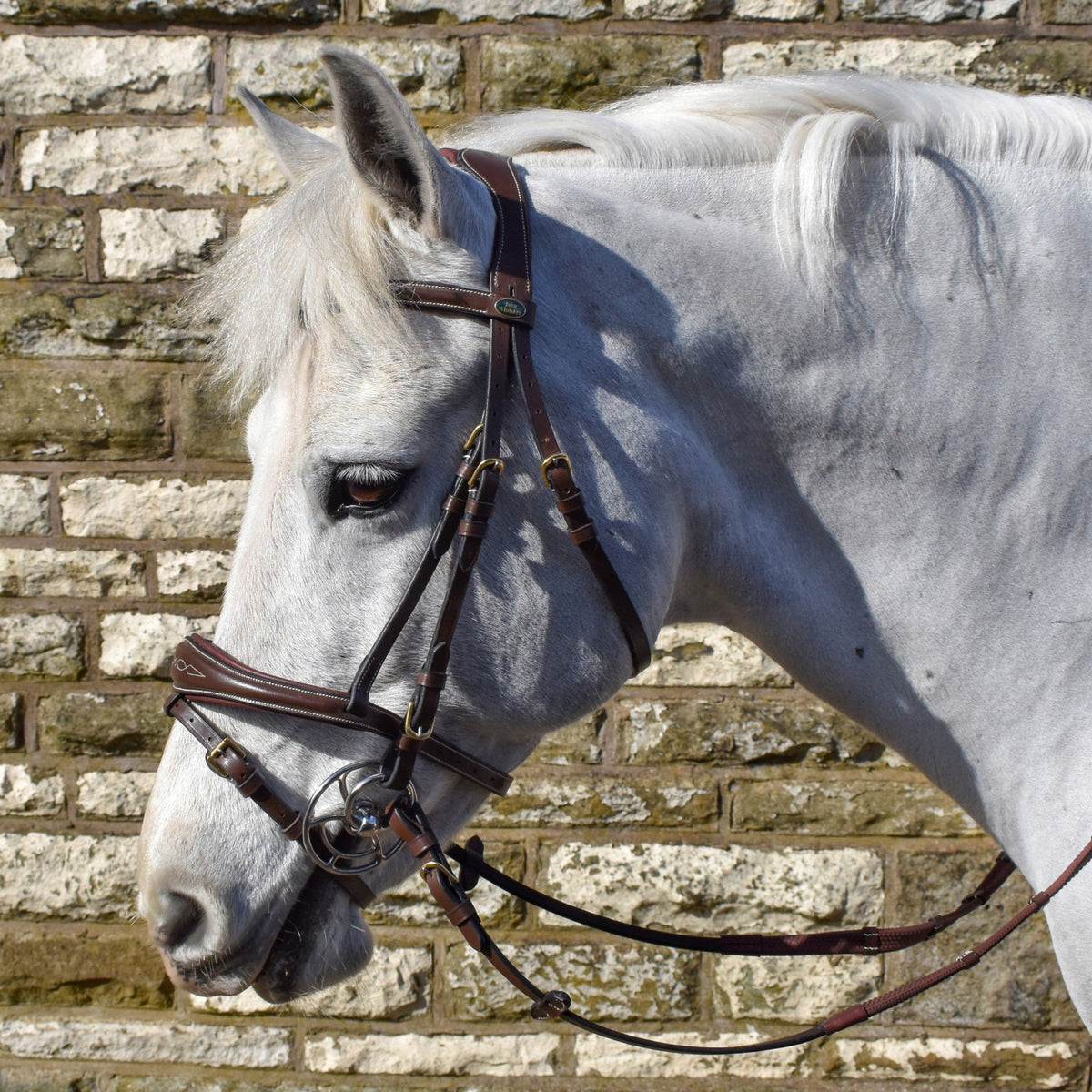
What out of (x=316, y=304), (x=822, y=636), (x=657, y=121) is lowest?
(x=822, y=636)

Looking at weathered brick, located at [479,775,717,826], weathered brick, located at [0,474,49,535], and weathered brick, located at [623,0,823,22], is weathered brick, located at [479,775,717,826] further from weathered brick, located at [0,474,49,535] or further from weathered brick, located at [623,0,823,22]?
weathered brick, located at [623,0,823,22]

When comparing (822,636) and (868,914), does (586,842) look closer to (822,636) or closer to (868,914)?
(868,914)

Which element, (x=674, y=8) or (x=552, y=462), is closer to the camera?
(x=552, y=462)

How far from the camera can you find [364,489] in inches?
41.7

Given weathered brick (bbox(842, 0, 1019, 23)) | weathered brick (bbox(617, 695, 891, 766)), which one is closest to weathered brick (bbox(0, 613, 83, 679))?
weathered brick (bbox(617, 695, 891, 766))

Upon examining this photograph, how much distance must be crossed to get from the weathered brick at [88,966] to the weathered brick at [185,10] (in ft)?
8.34

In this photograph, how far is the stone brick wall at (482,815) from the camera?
7.95 feet

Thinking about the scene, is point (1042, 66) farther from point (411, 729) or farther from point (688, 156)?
point (411, 729)

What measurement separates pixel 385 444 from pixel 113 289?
190cm

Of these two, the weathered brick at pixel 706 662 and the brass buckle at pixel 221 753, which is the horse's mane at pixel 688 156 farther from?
the weathered brick at pixel 706 662

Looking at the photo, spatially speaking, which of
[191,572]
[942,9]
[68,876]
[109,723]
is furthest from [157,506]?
[942,9]

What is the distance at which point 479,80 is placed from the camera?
2.46 metres

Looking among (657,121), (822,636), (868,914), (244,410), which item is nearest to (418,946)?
(868,914)

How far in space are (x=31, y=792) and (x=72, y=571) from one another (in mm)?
635
